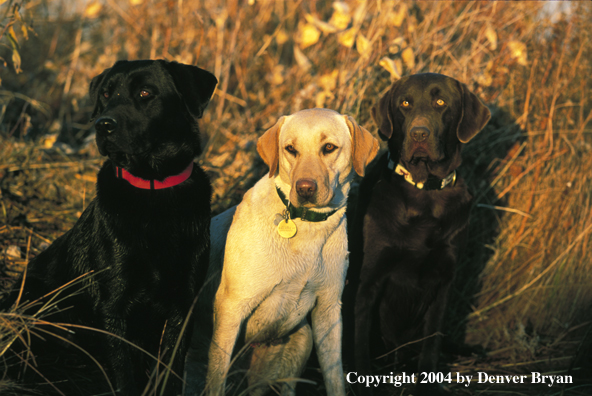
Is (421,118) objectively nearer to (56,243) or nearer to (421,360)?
(421,360)

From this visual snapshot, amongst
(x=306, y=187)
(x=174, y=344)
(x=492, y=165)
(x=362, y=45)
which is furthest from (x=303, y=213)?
(x=492, y=165)

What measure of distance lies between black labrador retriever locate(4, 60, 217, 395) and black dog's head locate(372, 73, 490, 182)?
1251 mm

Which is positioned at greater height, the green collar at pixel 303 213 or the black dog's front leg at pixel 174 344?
the green collar at pixel 303 213

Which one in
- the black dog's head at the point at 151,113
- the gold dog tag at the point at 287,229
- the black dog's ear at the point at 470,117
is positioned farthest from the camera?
the black dog's ear at the point at 470,117

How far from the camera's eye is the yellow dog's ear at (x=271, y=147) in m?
2.76

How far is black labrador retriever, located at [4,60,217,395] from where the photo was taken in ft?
7.82

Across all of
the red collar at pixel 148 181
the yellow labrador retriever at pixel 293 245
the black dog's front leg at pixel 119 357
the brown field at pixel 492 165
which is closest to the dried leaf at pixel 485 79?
the brown field at pixel 492 165

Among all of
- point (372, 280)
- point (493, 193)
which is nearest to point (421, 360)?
point (372, 280)

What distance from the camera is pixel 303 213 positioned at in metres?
2.69

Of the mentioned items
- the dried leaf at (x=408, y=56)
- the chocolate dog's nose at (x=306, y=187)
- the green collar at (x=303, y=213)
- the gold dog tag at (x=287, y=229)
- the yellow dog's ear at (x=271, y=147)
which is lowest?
the gold dog tag at (x=287, y=229)

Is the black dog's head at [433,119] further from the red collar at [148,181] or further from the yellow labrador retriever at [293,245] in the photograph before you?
the red collar at [148,181]

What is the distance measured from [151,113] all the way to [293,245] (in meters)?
0.94

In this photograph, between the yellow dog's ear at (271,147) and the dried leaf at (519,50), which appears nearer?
the yellow dog's ear at (271,147)

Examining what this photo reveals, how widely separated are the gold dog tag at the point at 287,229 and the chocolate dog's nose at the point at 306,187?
0.21 m
